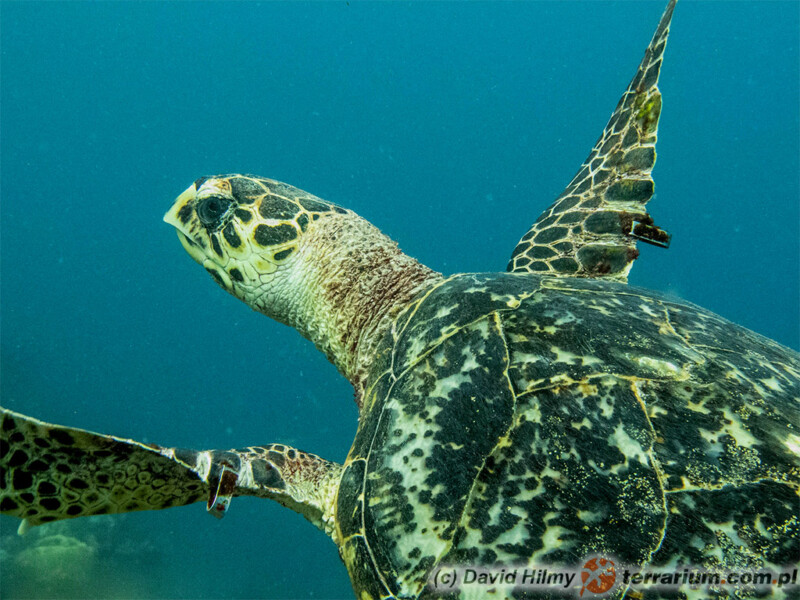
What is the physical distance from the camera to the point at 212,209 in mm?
2990

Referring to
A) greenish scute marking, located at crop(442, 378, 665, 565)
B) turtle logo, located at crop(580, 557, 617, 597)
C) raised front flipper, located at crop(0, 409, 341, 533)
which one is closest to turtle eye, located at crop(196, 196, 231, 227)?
raised front flipper, located at crop(0, 409, 341, 533)

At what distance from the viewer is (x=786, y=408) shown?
1.41 metres

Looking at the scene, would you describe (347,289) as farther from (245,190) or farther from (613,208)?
(613,208)

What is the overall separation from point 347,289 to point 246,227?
2.49 feet

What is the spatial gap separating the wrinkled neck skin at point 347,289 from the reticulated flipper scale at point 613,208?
953 mm

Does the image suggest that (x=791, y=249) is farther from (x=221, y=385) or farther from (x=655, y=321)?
(x=655, y=321)

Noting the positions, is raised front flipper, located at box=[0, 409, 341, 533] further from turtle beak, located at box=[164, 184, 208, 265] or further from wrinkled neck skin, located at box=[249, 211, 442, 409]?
turtle beak, located at box=[164, 184, 208, 265]

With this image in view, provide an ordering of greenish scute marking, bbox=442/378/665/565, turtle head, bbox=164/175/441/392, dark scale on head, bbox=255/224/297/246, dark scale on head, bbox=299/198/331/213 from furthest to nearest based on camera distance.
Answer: dark scale on head, bbox=299/198/331/213
dark scale on head, bbox=255/224/297/246
turtle head, bbox=164/175/441/392
greenish scute marking, bbox=442/378/665/565

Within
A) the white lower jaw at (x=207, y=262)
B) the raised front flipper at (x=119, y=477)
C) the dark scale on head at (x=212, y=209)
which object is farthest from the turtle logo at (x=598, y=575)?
the dark scale on head at (x=212, y=209)

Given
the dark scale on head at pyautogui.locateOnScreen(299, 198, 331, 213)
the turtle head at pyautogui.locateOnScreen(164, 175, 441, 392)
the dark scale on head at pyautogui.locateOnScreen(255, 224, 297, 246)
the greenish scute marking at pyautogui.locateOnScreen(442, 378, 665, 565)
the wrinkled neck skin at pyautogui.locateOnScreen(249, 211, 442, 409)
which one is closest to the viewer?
the greenish scute marking at pyautogui.locateOnScreen(442, 378, 665, 565)

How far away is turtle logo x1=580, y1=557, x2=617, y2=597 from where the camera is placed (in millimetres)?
1289

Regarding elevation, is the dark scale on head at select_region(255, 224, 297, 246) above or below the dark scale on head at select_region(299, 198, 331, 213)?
below

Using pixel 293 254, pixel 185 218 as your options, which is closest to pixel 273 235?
pixel 293 254

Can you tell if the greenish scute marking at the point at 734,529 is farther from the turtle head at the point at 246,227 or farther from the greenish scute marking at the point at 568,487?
the turtle head at the point at 246,227
